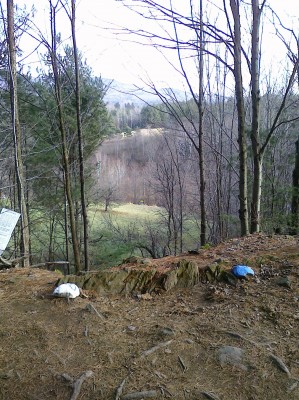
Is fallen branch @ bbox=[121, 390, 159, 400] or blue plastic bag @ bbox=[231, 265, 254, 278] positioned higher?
blue plastic bag @ bbox=[231, 265, 254, 278]

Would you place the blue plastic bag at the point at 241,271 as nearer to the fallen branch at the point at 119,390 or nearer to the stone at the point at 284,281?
the stone at the point at 284,281

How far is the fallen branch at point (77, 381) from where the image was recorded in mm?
1844

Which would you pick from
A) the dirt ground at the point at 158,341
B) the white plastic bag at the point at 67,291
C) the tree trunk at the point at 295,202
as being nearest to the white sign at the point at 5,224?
the dirt ground at the point at 158,341

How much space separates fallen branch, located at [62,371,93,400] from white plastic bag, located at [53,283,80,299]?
3.13 ft

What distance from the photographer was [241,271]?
3.05 metres

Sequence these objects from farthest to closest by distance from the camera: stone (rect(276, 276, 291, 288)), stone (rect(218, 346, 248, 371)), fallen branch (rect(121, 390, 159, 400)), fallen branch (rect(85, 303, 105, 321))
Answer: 1. stone (rect(276, 276, 291, 288))
2. fallen branch (rect(85, 303, 105, 321))
3. stone (rect(218, 346, 248, 371))
4. fallen branch (rect(121, 390, 159, 400))

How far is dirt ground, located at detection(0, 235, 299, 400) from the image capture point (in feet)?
6.10

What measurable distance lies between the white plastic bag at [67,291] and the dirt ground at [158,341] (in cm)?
5

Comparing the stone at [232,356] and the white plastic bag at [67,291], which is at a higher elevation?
the white plastic bag at [67,291]

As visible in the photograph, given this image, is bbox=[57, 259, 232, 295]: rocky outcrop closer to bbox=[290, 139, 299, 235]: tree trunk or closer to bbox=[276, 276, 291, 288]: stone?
bbox=[276, 276, 291, 288]: stone

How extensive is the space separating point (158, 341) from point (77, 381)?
23.3 inches

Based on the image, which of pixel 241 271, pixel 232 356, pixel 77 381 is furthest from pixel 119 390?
pixel 241 271

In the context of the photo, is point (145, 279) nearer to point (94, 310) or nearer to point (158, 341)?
point (94, 310)

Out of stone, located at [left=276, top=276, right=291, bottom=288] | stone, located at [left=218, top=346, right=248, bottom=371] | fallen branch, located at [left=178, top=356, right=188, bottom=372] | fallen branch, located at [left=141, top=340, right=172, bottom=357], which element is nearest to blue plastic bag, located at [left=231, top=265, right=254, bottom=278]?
stone, located at [left=276, top=276, right=291, bottom=288]
